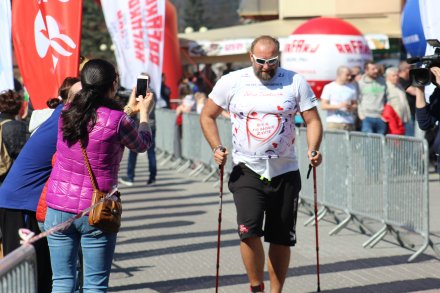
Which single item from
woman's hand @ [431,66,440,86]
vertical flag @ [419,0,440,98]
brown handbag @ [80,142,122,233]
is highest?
vertical flag @ [419,0,440,98]

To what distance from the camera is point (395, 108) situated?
53.7 ft

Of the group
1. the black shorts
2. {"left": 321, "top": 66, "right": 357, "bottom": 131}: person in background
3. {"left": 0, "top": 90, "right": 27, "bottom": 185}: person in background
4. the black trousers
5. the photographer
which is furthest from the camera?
{"left": 321, "top": 66, "right": 357, "bottom": 131}: person in background

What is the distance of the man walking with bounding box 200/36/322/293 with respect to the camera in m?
7.16

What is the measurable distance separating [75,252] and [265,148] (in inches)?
72.4

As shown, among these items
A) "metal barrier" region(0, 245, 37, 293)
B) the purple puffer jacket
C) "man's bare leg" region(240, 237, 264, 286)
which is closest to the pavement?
"man's bare leg" region(240, 237, 264, 286)

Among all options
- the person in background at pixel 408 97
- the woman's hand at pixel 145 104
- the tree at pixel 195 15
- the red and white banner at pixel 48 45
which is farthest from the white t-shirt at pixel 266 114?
the tree at pixel 195 15

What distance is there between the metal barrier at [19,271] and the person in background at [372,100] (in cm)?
1282

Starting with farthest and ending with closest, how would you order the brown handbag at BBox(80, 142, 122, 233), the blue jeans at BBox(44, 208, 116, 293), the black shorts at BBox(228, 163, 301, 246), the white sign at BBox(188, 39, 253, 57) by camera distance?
the white sign at BBox(188, 39, 253, 57) → the black shorts at BBox(228, 163, 301, 246) → the blue jeans at BBox(44, 208, 116, 293) → the brown handbag at BBox(80, 142, 122, 233)

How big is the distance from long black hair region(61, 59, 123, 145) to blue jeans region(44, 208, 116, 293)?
0.46 m

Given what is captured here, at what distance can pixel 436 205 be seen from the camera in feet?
44.0

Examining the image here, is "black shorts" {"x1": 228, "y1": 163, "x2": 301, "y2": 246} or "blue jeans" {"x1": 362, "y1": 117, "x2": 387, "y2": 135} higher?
"black shorts" {"x1": 228, "y1": 163, "x2": 301, "y2": 246}

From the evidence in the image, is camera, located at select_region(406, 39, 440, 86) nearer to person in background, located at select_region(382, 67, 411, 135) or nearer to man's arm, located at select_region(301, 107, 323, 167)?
man's arm, located at select_region(301, 107, 323, 167)

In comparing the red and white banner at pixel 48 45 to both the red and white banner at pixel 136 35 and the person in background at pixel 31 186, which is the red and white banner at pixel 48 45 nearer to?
the person in background at pixel 31 186

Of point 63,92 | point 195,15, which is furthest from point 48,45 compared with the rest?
point 195,15
